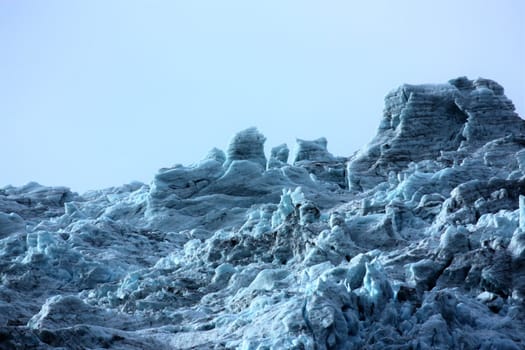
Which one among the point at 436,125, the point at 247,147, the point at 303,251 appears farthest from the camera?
the point at 247,147

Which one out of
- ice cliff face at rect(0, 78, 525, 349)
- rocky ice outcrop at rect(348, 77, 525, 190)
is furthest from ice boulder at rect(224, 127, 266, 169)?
rocky ice outcrop at rect(348, 77, 525, 190)

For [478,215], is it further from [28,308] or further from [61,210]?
[61,210]

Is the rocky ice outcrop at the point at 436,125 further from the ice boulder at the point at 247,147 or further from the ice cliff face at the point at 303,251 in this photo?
the ice boulder at the point at 247,147

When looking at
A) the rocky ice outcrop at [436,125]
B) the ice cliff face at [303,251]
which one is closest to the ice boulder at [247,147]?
the ice cliff face at [303,251]

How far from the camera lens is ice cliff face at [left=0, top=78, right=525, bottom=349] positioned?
16875mm

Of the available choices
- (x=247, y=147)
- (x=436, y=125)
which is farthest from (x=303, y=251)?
(x=247, y=147)

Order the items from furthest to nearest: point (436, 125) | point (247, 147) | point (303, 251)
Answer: point (247, 147), point (436, 125), point (303, 251)

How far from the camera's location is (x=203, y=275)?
27.3 meters

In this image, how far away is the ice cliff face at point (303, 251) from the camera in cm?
1688

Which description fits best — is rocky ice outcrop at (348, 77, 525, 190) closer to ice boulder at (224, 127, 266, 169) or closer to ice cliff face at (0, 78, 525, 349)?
ice cliff face at (0, 78, 525, 349)

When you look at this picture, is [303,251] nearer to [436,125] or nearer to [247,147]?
[436,125]

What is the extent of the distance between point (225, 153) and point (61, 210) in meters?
9.79

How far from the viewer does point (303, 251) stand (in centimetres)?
2627

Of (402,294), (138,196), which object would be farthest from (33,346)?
(138,196)
